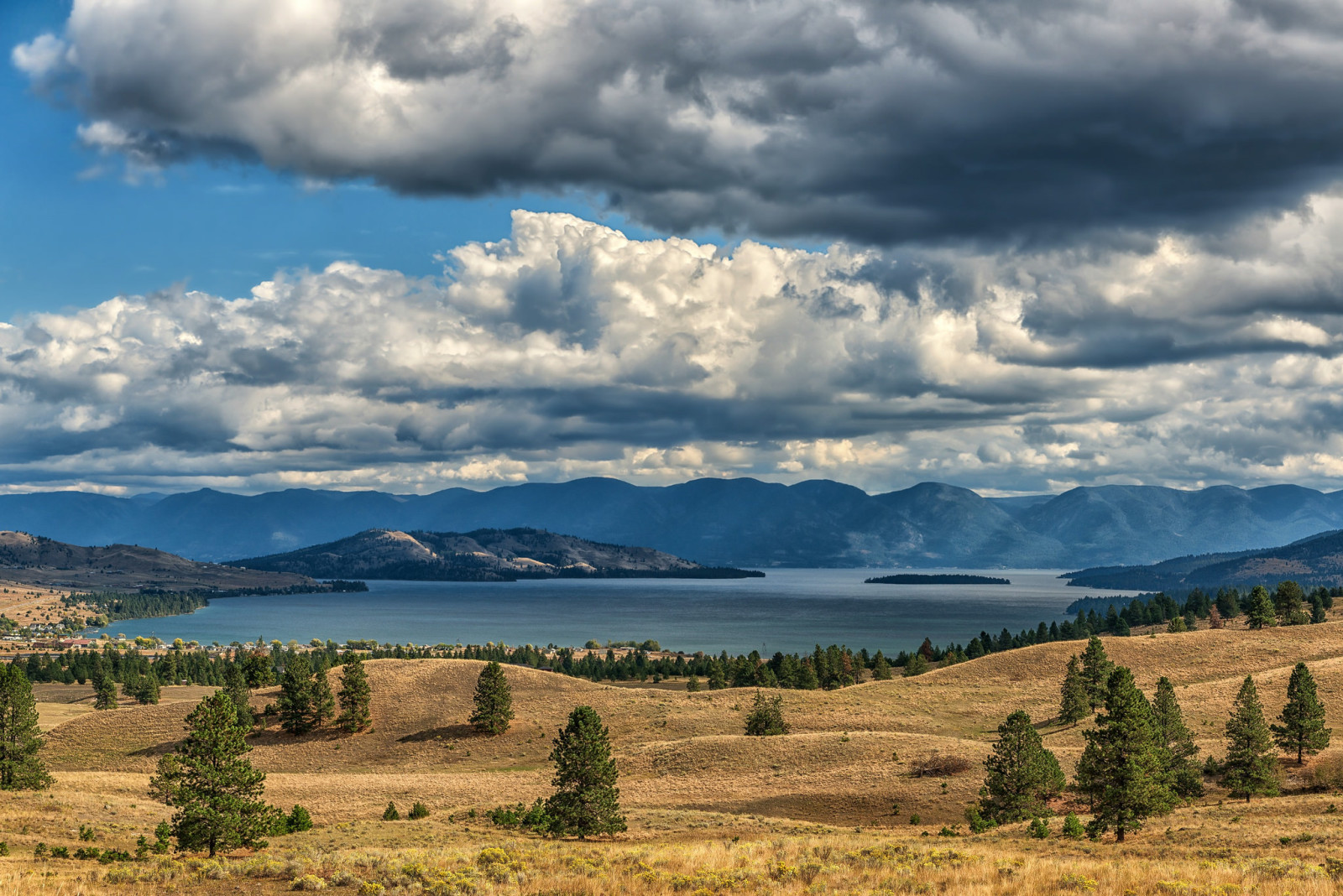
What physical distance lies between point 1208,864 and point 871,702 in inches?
2968

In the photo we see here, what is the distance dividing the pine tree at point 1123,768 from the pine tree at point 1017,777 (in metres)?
8.53

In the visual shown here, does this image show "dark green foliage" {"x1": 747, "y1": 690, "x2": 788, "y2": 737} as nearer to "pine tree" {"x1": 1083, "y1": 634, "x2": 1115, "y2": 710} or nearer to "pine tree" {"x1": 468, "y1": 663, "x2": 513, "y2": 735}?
"pine tree" {"x1": 468, "y1": 663, "x2": 513, "y2": 735}

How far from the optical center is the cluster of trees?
43.0 metres

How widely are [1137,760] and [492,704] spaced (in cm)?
6682

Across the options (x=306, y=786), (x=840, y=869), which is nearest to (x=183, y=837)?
(x=840, y=869)

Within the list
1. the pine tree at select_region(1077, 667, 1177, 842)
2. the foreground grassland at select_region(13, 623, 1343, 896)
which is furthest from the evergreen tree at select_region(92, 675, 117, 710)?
the pine tree at select_region(1077, 667, 1177, 842)

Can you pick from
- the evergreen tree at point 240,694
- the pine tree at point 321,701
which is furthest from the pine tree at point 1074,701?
the evergreen tree at point 240,694

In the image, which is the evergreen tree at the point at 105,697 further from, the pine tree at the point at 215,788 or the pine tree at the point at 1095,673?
the pine tree at the point at 1095,673

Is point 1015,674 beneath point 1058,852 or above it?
beneath

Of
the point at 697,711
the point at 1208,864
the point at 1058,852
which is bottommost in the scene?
the point at 697,711

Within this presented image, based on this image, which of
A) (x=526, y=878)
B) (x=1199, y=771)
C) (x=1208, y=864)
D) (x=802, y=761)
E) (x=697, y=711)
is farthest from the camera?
(x=697, y=711)

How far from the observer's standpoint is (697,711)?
10150 centimetres

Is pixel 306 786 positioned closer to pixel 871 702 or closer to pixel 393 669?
pixel 393 669

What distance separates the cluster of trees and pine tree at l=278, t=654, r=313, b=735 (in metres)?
70.0
